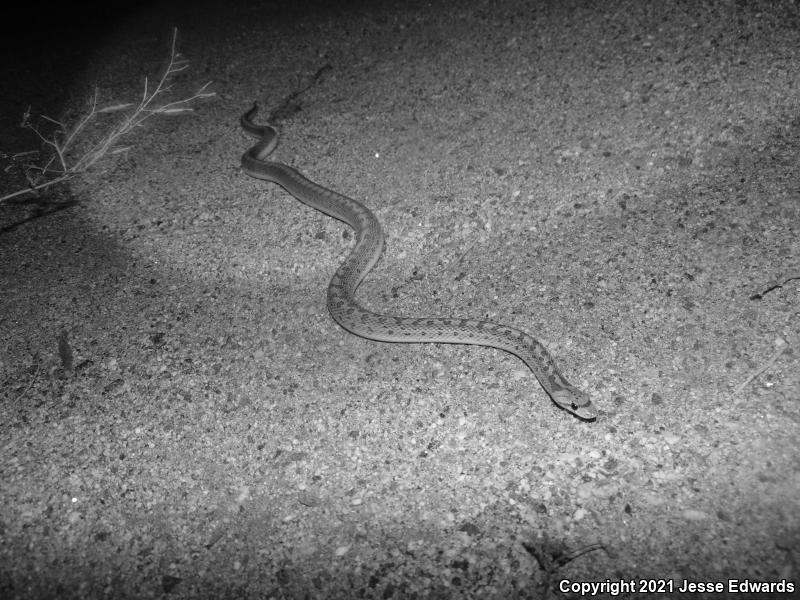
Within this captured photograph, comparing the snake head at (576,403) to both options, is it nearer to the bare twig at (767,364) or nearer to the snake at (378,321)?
the snake at (378,321)

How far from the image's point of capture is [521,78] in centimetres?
759

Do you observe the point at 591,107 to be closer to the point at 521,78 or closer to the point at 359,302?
the point at 521,78

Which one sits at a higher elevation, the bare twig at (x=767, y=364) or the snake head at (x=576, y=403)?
the bare twig at (x=767, y=364)

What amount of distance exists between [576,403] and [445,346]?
4.30 feet

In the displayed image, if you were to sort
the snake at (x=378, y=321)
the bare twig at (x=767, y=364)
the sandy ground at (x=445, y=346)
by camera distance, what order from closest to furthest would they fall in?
the sandy ground at (x=445, y=346), the bare twig at (x=767, y=364), the snake at (x=378, y=321)

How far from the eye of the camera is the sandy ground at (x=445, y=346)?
372 centimetres

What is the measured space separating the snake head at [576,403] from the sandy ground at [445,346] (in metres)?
0.10

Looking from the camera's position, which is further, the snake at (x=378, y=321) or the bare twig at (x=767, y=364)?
the snake at (x=378, y=321)

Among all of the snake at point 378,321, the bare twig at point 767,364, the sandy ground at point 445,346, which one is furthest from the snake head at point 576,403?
the bare twig at point 767,364

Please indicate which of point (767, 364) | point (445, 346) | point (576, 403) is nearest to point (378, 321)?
point (445, 346)

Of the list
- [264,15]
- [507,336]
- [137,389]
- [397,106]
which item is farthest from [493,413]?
[264,15]

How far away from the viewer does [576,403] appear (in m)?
4.31

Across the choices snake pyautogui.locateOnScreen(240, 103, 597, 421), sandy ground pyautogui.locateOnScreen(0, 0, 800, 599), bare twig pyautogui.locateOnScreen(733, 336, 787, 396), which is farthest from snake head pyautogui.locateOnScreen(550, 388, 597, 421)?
bare twig pyautogui.locateOnScreen(733, 336, 787, 396)

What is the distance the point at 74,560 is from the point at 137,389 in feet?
4.85
